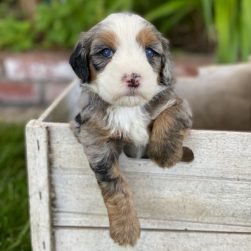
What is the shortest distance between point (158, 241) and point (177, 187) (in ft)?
0.58

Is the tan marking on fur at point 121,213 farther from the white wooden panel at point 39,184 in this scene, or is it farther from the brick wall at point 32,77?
the brick wall at point 32,77

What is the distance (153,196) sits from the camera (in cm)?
165

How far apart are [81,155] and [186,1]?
191cm

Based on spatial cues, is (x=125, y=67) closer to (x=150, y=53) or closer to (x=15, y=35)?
(x=150, y=53)

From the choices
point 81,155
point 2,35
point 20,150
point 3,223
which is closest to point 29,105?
point 2,35

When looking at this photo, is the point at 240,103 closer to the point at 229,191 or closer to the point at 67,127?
the point at 229,191

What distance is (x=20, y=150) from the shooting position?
2.85 m

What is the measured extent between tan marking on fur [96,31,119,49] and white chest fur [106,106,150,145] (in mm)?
165

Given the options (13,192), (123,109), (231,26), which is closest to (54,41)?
(231,26)

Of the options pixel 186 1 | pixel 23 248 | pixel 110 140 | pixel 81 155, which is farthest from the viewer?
pixel 186 1

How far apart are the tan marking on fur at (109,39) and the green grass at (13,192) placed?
88 cm

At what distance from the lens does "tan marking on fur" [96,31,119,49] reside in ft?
4.72

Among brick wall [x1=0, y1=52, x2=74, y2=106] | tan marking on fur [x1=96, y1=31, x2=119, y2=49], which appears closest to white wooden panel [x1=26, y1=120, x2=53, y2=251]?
tan marking on fur [x1=96, y1=31, x2=119, y2=49]

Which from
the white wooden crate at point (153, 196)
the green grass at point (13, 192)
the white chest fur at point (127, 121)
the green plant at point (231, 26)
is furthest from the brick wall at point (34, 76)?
the white chest fur at point (127, 121)
